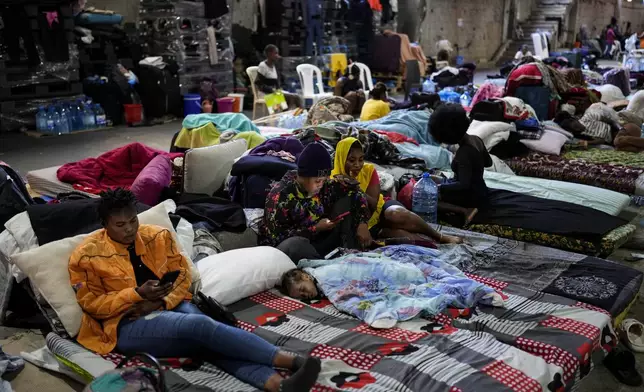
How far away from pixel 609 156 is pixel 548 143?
0.61m

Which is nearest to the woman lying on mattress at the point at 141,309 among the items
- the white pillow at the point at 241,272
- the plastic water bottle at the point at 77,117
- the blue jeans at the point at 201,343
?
the blue jeans at the point at 201,343

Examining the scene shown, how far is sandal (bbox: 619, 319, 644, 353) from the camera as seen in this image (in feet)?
10.4

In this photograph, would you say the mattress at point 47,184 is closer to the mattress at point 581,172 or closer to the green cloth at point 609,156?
the mattress at point 581,172

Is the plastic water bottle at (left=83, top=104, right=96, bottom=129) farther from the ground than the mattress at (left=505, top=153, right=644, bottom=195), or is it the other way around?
the plastic water bottle at (left=83, top=104, right=96, bottom=129)

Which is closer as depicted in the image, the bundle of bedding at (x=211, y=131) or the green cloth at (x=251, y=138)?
the green cloth at (x=251, y=138)

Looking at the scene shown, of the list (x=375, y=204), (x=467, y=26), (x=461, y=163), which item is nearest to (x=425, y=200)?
(x=461, y=163)

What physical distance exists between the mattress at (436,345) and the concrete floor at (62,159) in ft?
0.55

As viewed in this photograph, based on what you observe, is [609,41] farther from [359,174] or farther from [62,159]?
[359,174]

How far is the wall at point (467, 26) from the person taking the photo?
18.2 m

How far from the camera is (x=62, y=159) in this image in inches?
283

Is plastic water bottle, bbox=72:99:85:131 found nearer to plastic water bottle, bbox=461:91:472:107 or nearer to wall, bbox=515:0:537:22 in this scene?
plastic water bottle, bbox=461:91:472:107

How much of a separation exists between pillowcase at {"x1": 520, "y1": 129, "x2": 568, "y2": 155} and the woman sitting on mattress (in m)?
2.85

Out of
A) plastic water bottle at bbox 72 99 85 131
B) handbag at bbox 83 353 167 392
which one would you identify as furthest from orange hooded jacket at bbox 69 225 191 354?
plastic water bottle at bbox 72 99 85 131

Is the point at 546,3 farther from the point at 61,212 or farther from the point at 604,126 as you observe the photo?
the point at 61,212
